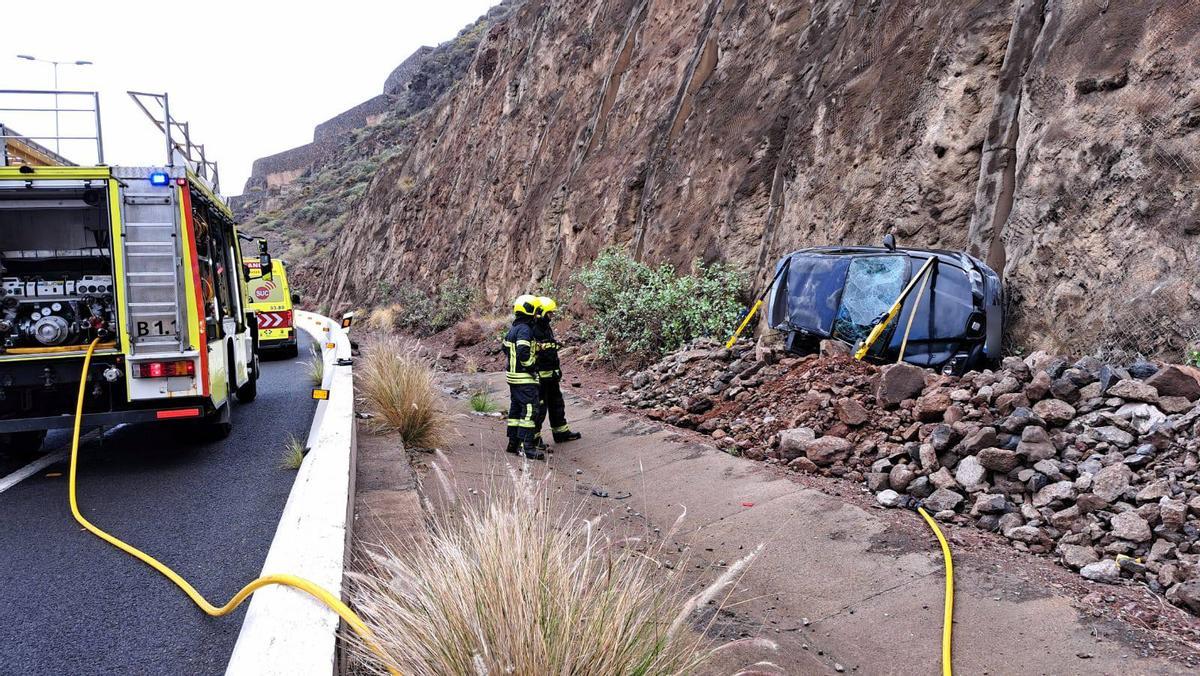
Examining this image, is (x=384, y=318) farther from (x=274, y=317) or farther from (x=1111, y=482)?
(x=1111, y=482)

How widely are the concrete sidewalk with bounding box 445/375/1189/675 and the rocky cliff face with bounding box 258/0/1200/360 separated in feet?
12.4

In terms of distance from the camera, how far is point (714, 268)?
510 inches

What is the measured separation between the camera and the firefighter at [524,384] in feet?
24.2

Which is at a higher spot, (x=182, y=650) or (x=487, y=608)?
(x=487, y=608)

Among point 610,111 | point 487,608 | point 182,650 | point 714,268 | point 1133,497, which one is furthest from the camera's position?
point 610,111

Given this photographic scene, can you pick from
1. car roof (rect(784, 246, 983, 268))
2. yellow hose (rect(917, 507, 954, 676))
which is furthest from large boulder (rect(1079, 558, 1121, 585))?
car roof (rect(784, 246, 983, 268))

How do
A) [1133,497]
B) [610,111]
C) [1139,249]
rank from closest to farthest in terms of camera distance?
1. [1133,497]
2. [1139,249]
3. [610,111]

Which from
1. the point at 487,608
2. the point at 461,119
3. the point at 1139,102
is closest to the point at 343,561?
the point at 487,608

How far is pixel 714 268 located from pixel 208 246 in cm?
808

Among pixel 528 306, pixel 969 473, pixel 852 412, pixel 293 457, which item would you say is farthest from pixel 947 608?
pixel 293 457

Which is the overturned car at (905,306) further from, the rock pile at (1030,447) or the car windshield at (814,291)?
the rock pile at (1030,447)

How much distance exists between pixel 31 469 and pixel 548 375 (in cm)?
463

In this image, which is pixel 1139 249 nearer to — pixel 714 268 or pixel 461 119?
pixel 714 268

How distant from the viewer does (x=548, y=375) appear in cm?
790
